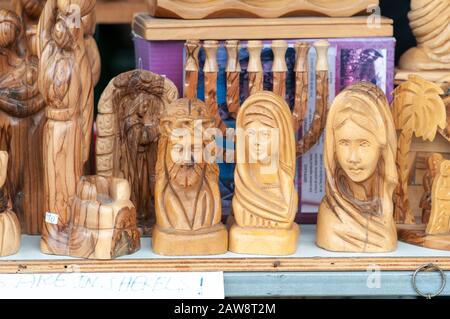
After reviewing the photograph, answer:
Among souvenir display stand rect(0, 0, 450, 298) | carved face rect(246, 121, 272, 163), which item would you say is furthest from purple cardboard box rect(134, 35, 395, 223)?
carved face rect(246, 121, 272, 163)

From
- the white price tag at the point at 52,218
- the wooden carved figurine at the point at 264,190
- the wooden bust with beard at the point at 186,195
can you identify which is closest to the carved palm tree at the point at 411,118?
the wooden carved figurine at the point at 264,190

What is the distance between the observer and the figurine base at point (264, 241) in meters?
1.40

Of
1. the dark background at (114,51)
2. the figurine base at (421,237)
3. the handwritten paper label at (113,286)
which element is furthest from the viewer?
the dark background at (114,51)

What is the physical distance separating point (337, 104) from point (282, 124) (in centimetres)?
9

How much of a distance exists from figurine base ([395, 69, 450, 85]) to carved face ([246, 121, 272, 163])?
1.11 ft

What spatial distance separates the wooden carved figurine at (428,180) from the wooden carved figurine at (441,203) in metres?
0.02

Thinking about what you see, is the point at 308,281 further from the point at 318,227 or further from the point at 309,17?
the point at 309,17

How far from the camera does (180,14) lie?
162 centimetres

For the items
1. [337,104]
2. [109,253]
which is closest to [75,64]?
[109,253]

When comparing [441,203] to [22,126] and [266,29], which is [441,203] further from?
[22,126]

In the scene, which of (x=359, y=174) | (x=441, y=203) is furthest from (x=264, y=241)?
(x=441, y=203)

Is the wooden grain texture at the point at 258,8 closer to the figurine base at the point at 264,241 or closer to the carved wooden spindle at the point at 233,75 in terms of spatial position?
the carved wooden spindle at the point at 233,75

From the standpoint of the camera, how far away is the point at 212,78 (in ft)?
5.17

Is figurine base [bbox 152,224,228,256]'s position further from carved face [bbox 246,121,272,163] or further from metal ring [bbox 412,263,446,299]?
metal ring [bbox 412,263,446,299]
